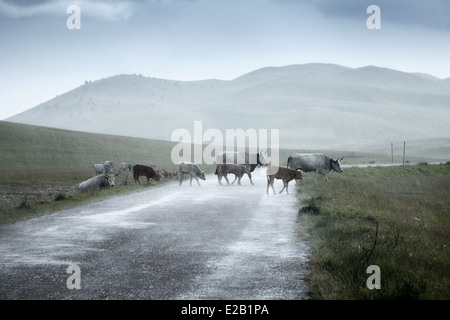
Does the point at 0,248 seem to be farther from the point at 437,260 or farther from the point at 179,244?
the point at 437,260

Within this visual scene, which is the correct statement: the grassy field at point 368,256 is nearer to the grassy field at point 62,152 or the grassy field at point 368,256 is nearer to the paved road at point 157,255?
the paved road at point 157,255

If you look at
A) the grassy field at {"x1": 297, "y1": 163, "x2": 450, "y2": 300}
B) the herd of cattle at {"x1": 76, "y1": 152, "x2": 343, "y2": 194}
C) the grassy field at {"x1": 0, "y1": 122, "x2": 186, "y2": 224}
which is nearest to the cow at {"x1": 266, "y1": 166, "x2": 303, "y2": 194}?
the herd of cattle at {"x1": 76, "y1": 152, "x2": 343, "y2": 194}

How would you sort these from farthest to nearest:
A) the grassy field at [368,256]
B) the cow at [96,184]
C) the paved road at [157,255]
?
the cow at [96,184], the paved road at [157,255], the grassy field at [368,256]

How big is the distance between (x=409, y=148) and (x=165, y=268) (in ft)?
564

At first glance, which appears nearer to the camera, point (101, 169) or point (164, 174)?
point (164, 174)

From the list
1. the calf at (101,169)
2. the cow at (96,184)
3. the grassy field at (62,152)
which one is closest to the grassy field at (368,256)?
the cow at (96,184)

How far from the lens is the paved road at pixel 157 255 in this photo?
24.0 feet

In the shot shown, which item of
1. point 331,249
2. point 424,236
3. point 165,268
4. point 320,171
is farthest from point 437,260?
point 320,171

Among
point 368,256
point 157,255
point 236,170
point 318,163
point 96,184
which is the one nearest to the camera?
point 368,256

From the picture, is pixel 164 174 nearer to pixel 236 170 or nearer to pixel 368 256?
pixel 236 170

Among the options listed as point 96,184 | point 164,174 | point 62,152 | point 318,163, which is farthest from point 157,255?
point 62,152

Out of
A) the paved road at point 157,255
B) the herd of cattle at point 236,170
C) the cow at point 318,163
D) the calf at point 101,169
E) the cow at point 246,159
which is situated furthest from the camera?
the calf at point 101,169

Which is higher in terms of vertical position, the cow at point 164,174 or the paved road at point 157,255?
the paved road at point 157,255

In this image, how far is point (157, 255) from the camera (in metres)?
9.73
